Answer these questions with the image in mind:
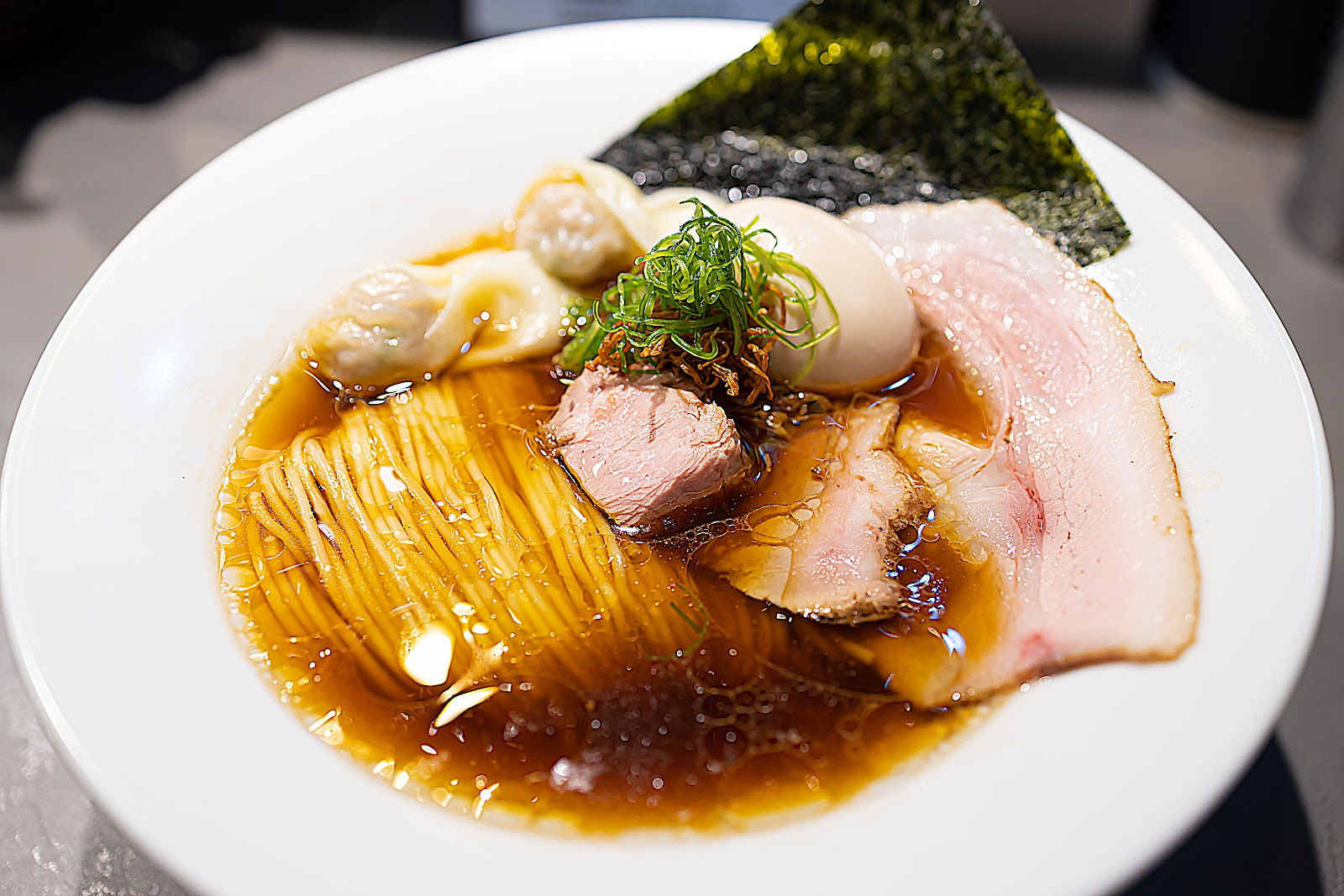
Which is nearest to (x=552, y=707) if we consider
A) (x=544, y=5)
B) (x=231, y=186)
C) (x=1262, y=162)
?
(x=231, y=186)

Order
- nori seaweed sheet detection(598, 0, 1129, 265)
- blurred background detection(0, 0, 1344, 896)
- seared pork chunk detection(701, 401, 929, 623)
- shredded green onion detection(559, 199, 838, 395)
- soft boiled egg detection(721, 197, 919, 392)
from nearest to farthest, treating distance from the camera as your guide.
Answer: seared pork chunk detection(701, 401, 929, 623), shredded green onion detection(559, 199, 838, 395), soft boiled egg detection(721, 197, 919, 392), nori seaweed sheet detection(598, 0, 1129, 265), blurred background detection(0, 0, 1344, 896)

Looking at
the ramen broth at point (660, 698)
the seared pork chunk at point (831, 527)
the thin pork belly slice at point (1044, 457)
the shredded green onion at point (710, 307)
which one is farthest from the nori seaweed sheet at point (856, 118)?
the ramen broth at point (660, 698)

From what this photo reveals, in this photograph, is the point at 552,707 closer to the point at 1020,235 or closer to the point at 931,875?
the point at 931,875

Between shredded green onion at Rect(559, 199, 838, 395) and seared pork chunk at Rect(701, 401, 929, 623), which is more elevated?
shredded green onion at Rect(559, 199, 838, 395)

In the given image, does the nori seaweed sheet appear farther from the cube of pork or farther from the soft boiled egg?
the cube of pork

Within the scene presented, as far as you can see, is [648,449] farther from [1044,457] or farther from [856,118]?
[856,118]

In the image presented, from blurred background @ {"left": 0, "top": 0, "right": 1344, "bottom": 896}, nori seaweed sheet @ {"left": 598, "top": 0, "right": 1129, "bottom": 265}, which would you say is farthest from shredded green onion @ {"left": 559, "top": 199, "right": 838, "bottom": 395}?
blurred background @ {"left": 0, "top": 0, "right": 1344, "bottom": 896}

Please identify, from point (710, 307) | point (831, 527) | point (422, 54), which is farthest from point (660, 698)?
point (422, 54)
